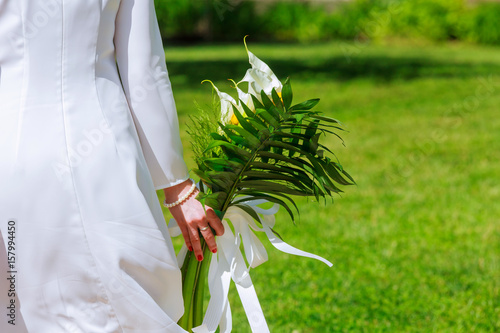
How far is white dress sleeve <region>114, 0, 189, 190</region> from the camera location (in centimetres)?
158

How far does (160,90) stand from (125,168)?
0.72 feet

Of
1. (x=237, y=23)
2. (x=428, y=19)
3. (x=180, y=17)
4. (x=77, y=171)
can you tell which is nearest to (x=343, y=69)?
(x=428, y=19)

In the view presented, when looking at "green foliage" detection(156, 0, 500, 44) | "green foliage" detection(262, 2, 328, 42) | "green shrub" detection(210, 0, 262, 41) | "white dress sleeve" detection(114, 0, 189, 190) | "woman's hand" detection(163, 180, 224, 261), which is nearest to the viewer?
"white dress sleeve" detection(114, 0, 189, 190)

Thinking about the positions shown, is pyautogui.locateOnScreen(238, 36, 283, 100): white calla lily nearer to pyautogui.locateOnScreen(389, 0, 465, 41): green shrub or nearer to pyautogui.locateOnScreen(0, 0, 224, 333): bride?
pyautogui.locateOnScreen(0, 0, 224, 333): bride

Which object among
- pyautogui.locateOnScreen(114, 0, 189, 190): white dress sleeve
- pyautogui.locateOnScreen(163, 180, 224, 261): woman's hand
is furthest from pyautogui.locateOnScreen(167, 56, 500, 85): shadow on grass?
pyautogui.locateOnScreen(114, 0, 189, 190): white dress sleeve

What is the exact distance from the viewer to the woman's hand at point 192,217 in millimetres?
1722

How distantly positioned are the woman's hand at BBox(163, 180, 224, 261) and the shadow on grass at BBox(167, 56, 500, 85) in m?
10.3

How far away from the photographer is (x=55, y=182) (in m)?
1.45

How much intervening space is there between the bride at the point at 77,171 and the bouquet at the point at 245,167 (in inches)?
11.9

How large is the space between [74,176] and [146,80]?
0.30 metres

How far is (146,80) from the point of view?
5.21 ft

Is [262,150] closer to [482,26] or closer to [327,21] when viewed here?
[482,26]

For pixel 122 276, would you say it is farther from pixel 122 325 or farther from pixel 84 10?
pixel 84 10

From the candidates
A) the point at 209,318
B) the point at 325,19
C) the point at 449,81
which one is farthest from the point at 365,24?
the point at 209,318
